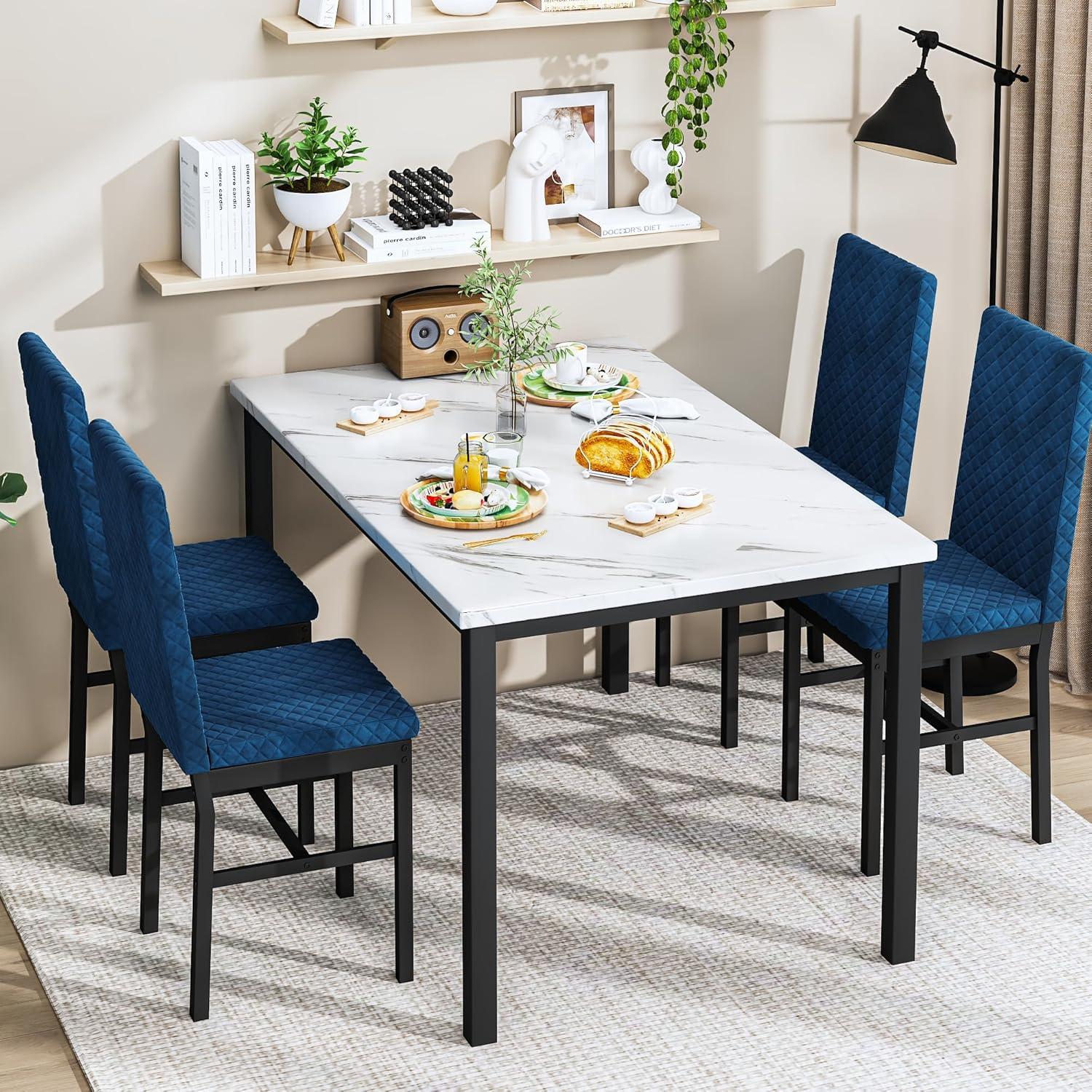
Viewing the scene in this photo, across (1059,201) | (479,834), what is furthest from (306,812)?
(1059,201)

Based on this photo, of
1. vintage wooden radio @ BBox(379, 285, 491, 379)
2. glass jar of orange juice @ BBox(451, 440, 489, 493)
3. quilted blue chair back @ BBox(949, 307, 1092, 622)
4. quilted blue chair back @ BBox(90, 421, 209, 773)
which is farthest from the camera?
vintage wooden radio @ BBox(379, 285, 491, 379)

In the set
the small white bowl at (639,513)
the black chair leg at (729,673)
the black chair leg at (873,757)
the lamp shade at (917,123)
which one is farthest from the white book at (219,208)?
the black chair leg at (873,757)

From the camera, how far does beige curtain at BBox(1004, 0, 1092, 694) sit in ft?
13.5

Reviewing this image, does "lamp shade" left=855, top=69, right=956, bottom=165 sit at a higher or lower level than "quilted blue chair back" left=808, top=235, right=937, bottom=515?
higher

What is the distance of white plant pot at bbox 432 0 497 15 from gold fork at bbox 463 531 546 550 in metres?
1.26

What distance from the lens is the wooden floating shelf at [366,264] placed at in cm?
368

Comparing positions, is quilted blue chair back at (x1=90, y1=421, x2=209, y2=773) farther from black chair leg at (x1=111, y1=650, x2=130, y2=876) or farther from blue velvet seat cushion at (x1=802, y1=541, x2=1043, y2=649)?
blue velvet seat cushion at (x1=802, y1=541, x2=1043, y2=649)

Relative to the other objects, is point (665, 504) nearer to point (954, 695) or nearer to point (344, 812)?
point (344, 812)

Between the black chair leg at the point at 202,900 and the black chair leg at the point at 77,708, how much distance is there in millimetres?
778

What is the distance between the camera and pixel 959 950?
3.30 metres

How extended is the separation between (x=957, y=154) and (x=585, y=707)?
161 cm

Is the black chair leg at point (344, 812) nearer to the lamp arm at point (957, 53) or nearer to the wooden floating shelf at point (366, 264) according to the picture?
the wooden floating shelf at point (366, 264)

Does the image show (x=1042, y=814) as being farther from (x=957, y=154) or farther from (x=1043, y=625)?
(x=957, y=154)

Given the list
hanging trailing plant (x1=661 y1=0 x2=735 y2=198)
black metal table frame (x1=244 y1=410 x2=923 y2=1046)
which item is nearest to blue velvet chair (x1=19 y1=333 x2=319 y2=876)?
black metal table frame (x1=244 y1=410 x2=923 y2=1046)
